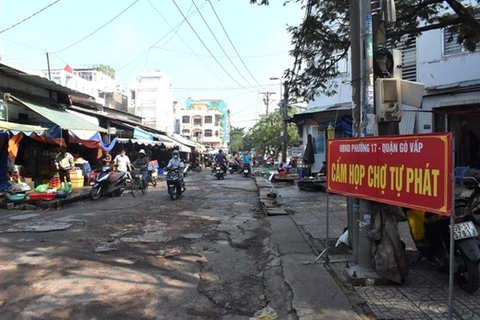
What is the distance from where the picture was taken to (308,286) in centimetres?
448

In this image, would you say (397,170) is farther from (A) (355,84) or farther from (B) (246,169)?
(B) (246,169)

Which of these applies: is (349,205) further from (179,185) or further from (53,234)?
(179,185)

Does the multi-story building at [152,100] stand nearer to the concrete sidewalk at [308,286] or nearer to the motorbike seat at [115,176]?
the motorbike seat at [115,176]

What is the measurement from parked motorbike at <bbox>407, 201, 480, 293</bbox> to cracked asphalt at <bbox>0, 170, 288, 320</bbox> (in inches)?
68.0

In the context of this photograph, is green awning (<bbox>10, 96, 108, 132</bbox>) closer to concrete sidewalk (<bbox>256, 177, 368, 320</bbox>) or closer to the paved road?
concrete sidewalk (<bbox>256, 177, 368, 320</bbox>)

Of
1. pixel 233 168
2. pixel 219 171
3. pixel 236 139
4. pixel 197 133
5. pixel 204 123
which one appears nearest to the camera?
pixel 219 171

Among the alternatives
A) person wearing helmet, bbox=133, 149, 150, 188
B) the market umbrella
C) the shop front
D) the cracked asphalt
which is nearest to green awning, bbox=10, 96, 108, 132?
Result: the shop front

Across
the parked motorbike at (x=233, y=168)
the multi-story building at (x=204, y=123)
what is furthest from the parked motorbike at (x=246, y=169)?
the multi-story building at (x=204, y=123)

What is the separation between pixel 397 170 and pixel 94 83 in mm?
49591

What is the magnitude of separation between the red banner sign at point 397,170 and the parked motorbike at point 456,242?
62 centimetres

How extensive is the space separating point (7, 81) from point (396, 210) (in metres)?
12.7

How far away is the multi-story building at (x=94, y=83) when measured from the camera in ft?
141

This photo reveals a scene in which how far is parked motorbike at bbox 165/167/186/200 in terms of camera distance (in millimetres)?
12766

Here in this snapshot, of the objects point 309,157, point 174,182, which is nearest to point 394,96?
point 174,182
